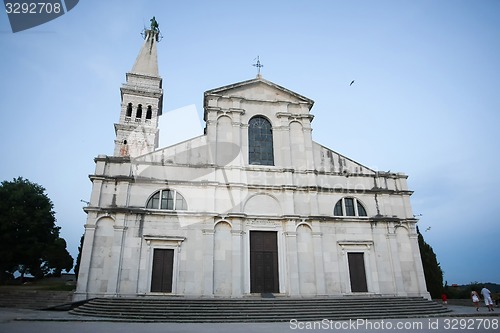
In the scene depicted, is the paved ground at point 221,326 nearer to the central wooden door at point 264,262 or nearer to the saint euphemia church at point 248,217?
the saint euphemia church at point 248,217

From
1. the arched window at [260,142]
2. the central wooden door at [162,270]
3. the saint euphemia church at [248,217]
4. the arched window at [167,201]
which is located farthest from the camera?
the arched window at [260,142]

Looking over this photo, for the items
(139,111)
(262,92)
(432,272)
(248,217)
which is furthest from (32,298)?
(139,111)

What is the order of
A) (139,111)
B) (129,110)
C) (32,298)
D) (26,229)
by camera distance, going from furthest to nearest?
(139,111) < (129,110) < (26,229) < (32,298)

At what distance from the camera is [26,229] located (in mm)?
28516

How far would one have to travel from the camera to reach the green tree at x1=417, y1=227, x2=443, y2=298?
2548cm

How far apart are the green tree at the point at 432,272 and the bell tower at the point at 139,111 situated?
1417 inches

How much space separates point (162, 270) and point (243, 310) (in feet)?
19.0

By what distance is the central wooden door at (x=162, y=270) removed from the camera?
17.2 m

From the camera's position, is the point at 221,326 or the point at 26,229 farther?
the point at 26,229

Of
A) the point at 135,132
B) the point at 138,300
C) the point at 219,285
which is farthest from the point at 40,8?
the point at 135,132

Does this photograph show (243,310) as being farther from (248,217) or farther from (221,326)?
(248,217)

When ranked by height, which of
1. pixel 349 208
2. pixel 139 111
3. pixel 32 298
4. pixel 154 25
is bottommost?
pixel 32 298

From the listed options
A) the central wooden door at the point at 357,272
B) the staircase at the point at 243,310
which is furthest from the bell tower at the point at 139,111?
the central wooden door at the point at 357,272

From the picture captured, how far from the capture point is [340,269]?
1902cm
